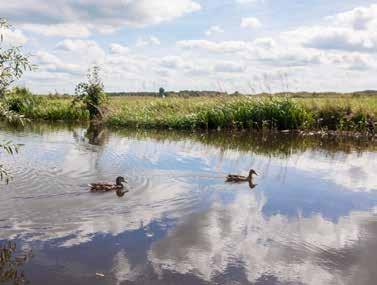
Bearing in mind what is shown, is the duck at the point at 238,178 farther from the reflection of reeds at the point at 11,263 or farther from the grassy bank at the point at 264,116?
the grassy bank at the point at 264,116

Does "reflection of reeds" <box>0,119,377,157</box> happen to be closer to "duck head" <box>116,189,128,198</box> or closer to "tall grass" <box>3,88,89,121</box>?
"duck head" <box>116,189,128,198</box>

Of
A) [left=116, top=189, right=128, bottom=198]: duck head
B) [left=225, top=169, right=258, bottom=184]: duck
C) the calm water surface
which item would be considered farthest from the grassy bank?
[left=116, top=189, right=128, bottom=198]: duck head

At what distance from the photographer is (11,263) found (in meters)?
8.05

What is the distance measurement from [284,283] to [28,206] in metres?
6.25

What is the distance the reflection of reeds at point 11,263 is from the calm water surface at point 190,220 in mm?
123

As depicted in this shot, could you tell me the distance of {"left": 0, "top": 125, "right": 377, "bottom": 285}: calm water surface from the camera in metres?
8.11

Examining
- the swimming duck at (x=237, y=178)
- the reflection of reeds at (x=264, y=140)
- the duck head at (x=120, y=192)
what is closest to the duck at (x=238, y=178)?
the swimming duck at (x=237, y=178)

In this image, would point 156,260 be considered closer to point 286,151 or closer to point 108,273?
point 108,273

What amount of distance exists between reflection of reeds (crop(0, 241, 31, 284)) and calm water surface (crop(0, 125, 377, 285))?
0.12 metres

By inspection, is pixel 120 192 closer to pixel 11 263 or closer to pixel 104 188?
pixel 104 188

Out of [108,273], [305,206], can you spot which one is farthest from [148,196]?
[108,273]

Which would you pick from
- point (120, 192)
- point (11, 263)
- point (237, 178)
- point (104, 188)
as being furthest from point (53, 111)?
point (11, 263)

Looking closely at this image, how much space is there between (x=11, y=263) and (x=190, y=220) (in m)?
4.01

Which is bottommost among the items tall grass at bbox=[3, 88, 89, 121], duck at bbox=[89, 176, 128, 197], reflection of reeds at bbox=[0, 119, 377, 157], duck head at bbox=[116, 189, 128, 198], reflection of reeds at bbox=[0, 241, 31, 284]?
reflection of reeds at bbox=[0, 241, 31, 284]
